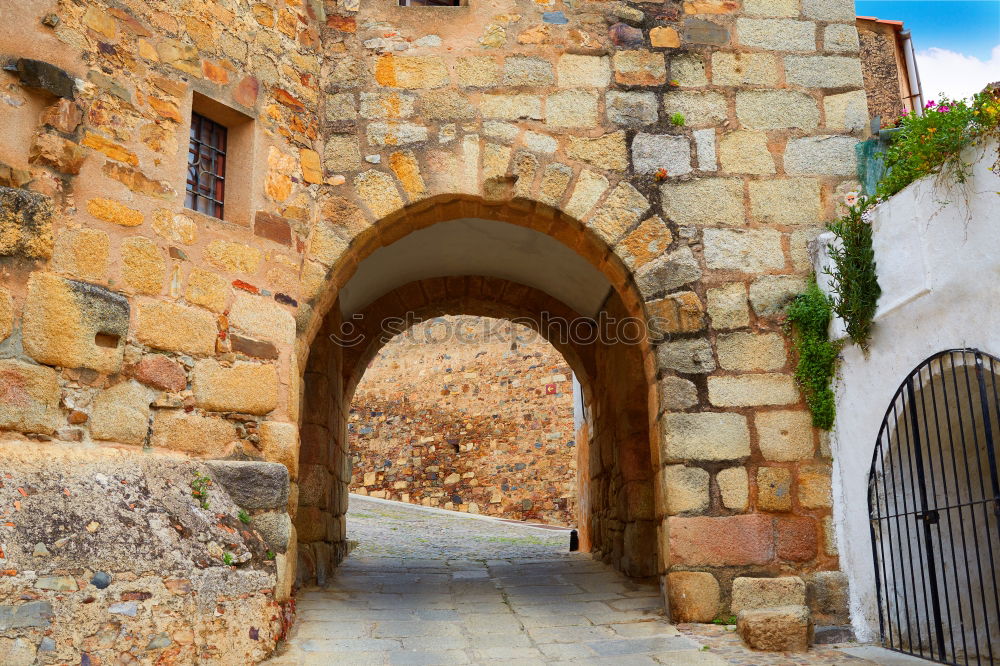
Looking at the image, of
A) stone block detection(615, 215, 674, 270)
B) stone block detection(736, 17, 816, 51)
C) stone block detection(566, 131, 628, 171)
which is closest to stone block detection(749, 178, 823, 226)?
stone block detection(615, 215, 674, 270)

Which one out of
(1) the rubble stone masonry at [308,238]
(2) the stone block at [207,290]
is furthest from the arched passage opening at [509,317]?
(2) the stone block at [207,290]

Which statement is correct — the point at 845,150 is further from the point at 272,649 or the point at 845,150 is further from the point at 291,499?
the point at 272,649

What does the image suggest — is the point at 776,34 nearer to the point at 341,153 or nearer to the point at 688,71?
the point at 688,71

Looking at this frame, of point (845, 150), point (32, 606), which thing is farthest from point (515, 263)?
point (32, 606)

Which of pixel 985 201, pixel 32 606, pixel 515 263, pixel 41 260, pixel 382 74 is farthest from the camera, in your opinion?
pixel 515 263

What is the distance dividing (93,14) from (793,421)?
153 inches

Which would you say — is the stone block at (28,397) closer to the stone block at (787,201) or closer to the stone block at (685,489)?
the stone block at (685,489)

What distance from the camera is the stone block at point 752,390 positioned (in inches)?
170

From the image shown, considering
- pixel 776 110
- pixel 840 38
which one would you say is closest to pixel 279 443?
pixel 776 110

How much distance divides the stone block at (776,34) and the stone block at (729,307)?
1.53m

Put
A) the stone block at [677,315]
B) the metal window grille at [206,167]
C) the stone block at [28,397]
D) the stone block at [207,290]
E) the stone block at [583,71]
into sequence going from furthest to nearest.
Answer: the stone block at [583,71], the stone block at [677,315], the metal window grille at [206,167], the stone block at [207,290], the stone block at [28,397]

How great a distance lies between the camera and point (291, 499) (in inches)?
159

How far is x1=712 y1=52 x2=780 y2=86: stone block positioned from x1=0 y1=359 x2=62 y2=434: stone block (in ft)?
12.5

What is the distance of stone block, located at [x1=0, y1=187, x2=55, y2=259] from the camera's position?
3.13m
